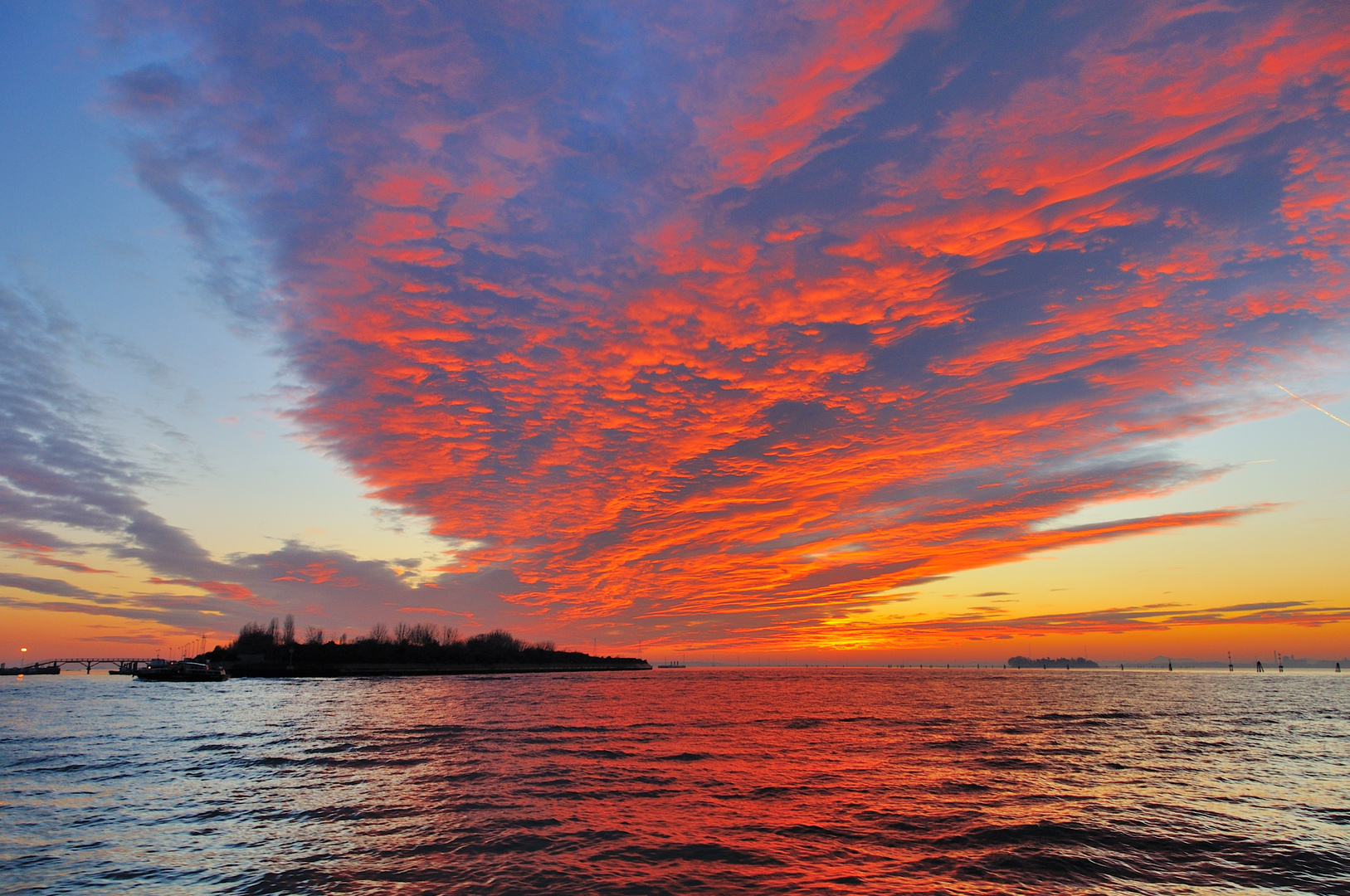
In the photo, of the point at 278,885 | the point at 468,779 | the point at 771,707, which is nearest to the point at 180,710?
the point at 468,779

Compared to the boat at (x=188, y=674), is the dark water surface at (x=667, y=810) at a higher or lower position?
higher

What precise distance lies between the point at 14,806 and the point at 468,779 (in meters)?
16.9

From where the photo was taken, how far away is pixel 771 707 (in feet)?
270

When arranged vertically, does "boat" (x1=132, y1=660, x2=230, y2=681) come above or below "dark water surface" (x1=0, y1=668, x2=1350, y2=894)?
below

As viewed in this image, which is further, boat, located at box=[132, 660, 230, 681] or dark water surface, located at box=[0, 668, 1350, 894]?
boat, located at box=[132, 660, 230, 681]

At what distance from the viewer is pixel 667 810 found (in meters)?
24.8

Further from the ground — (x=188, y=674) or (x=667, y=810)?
(x=667, y=810)

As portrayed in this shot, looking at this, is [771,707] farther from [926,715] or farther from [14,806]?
[14,806]

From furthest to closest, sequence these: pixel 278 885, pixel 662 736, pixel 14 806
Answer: pixel 662 736
pixel 14 806
pixel 278 885

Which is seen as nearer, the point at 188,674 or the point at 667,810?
the point at 667,810

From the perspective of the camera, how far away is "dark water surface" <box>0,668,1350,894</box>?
57.5ft

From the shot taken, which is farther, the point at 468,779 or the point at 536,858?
the point at 468,779

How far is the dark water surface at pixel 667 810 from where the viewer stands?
17531 millimetres

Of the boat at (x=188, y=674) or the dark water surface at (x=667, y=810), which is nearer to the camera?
the dark water surface at (x=667, y=810)
